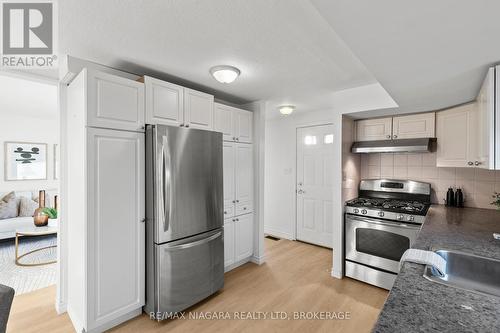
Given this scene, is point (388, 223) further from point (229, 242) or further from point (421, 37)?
point (421, 37)

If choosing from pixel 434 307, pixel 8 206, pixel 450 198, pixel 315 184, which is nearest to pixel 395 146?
pixel 450 198

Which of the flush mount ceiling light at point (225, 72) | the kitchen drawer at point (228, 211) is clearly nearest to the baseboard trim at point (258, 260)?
the kitchen drawer at point (228, 211)

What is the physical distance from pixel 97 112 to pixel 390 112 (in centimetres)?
299

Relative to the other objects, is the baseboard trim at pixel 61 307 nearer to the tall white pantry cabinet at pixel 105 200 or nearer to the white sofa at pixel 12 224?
the tall white pantry cabinet at pixel 105 200

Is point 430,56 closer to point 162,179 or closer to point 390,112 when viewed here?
point 390,112

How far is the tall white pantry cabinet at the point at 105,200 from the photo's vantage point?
6.04 feet

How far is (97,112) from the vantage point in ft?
6.11

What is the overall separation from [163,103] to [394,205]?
2.75 m

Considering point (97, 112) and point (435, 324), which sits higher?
Answer: point (97, 112)

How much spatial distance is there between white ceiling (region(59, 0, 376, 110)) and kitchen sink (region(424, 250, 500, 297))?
1554 millimetres

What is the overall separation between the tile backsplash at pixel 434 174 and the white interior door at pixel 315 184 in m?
0.70

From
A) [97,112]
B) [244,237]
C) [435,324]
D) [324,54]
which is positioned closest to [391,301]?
[435,324]

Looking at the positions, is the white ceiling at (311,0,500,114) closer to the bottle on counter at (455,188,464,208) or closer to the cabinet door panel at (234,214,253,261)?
the bottle on counter at (455,188,464,208)

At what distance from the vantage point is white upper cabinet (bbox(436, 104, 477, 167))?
2.27 m
